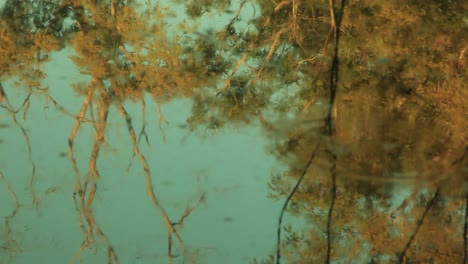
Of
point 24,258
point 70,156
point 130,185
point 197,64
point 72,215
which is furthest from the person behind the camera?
point 197,64

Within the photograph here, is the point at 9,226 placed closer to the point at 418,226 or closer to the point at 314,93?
the point at 418,226

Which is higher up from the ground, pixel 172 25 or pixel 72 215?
pixel 172 25

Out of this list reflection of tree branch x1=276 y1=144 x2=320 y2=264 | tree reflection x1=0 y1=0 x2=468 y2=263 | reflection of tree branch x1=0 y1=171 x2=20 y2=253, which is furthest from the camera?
tree reflection x1=0 y1=0 x2=468 y2=263

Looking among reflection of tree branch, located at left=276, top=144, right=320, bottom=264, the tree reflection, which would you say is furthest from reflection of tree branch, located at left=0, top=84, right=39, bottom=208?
reflection of tree branch, located at left=276, top=144, right=320, bottom=264

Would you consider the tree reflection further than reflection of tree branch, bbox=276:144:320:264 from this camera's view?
Yes

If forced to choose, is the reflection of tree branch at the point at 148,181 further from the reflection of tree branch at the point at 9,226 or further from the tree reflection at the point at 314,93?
the reflection of tree branch at the point at 9,226

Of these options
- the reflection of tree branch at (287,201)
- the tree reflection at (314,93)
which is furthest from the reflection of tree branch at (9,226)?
the reflection of tree branch at (287,201)

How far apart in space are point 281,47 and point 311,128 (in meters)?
0.61

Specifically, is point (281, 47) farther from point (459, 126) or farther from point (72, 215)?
point (72, 215)

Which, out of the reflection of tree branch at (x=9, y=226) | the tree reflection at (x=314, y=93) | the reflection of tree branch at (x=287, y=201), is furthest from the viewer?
the tree reflection at (x=314, y=93)

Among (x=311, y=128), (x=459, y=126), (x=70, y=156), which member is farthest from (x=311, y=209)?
(x=70, y=156)

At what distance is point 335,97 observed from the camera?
2.74 m

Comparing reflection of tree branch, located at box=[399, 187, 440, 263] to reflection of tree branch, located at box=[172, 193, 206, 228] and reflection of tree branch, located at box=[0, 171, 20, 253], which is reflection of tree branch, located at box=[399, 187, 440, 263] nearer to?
reflection of tree branch, located at box=[172, 193, 206, 228]

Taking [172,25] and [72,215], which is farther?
[172,25]
